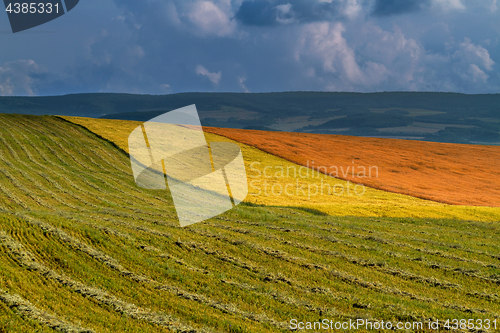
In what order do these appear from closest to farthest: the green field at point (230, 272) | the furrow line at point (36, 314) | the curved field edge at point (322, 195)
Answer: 1. the furrow line at point (36, 314)
2. the green field at point (230, 272)
3. the curved field edge at point (322, 195)

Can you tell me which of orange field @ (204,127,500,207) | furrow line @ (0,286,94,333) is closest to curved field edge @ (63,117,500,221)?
orange field @ (204,127,500,207)

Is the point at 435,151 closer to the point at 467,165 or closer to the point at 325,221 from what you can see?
the point at 467,165

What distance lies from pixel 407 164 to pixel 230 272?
58.7 m

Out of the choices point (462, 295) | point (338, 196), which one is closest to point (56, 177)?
point (338, 196)

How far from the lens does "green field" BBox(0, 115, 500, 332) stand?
11.3m

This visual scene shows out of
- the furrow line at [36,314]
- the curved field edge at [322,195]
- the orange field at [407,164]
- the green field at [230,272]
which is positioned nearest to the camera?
the furrow line at [36,314]

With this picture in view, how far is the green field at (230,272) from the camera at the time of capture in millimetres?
11258

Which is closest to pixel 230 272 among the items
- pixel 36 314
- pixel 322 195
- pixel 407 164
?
pixel 36 314

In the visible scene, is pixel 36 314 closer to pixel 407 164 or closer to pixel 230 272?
pixel 230 272

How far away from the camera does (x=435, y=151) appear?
82438 mm

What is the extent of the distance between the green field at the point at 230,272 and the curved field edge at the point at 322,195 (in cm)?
560

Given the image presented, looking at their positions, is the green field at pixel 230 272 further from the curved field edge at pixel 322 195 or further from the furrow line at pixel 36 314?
the curved field edge at pixel 322 195

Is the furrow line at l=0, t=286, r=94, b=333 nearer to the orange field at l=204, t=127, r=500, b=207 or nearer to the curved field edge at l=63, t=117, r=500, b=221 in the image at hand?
the curved field edge at l=63, t=117, r=500, b=221

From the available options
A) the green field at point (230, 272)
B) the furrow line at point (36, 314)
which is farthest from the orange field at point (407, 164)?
the furrow line at point (36, 314)
